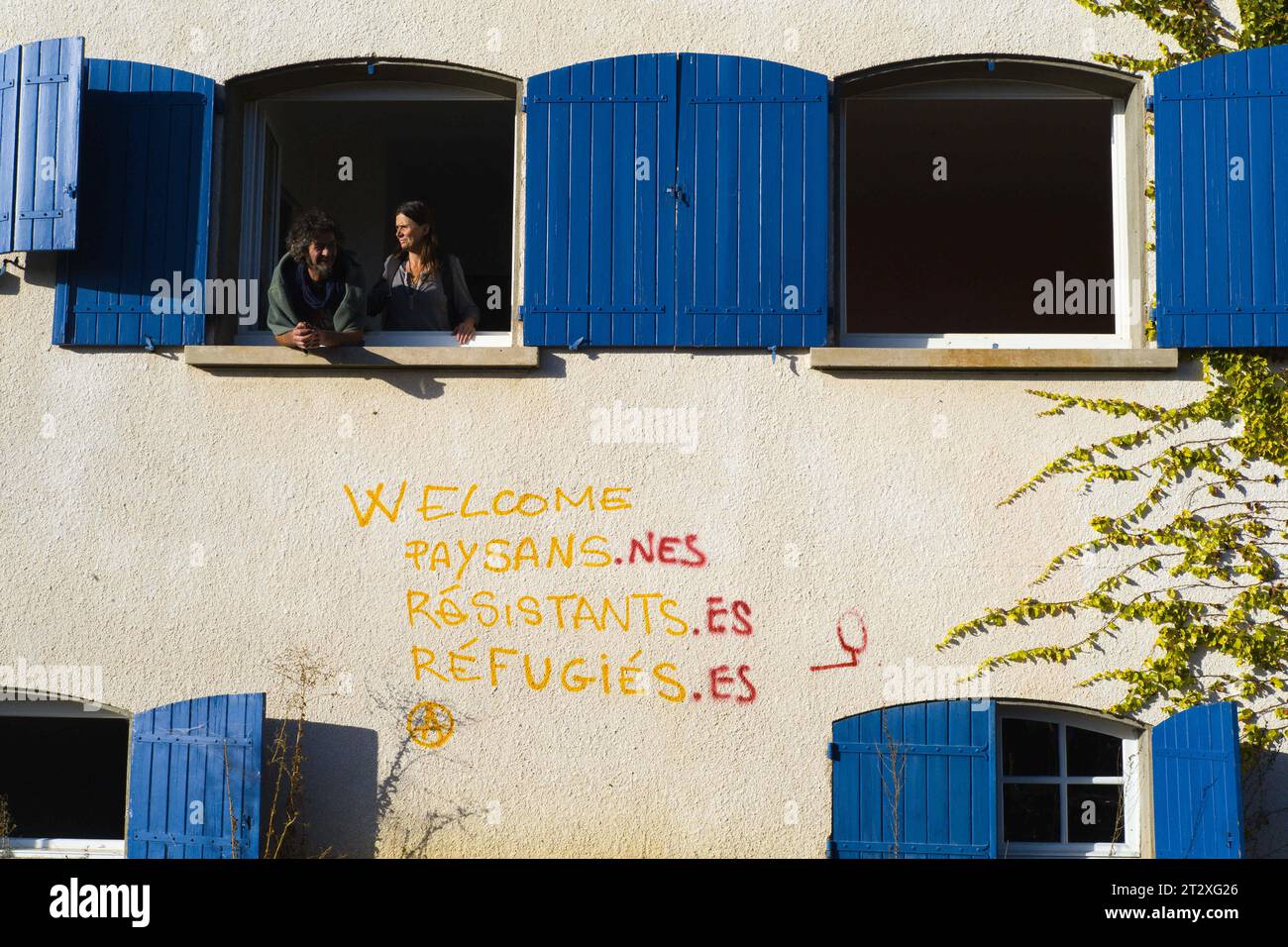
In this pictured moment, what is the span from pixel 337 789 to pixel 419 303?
7.64 ft

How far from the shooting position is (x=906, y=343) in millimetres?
6031

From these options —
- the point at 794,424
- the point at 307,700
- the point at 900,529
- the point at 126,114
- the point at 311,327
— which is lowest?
the point at 307,700

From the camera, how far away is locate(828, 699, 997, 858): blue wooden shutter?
5496mm

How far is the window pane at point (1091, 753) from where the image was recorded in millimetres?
5789

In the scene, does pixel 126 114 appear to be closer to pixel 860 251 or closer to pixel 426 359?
pixel 426 359

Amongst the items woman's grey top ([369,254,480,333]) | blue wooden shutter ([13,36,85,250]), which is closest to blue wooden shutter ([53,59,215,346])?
blue wooden shutter ([13,36,85,250])

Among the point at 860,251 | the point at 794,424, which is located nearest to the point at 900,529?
the point at 794,424

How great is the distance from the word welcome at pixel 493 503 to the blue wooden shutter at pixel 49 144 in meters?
1.80

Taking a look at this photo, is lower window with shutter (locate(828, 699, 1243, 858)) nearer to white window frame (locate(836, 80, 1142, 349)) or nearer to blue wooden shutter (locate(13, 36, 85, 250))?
white window frame (locate(836, 80, 1142, 349))

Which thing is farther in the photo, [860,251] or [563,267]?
[860,251]

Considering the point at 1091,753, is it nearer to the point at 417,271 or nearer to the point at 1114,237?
the point at 1114,237

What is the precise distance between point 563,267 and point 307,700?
229 centimetres

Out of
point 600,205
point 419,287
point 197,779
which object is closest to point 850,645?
point 600,205

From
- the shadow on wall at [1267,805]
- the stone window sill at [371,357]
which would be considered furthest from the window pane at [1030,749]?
the stone window sill at [371,357]
